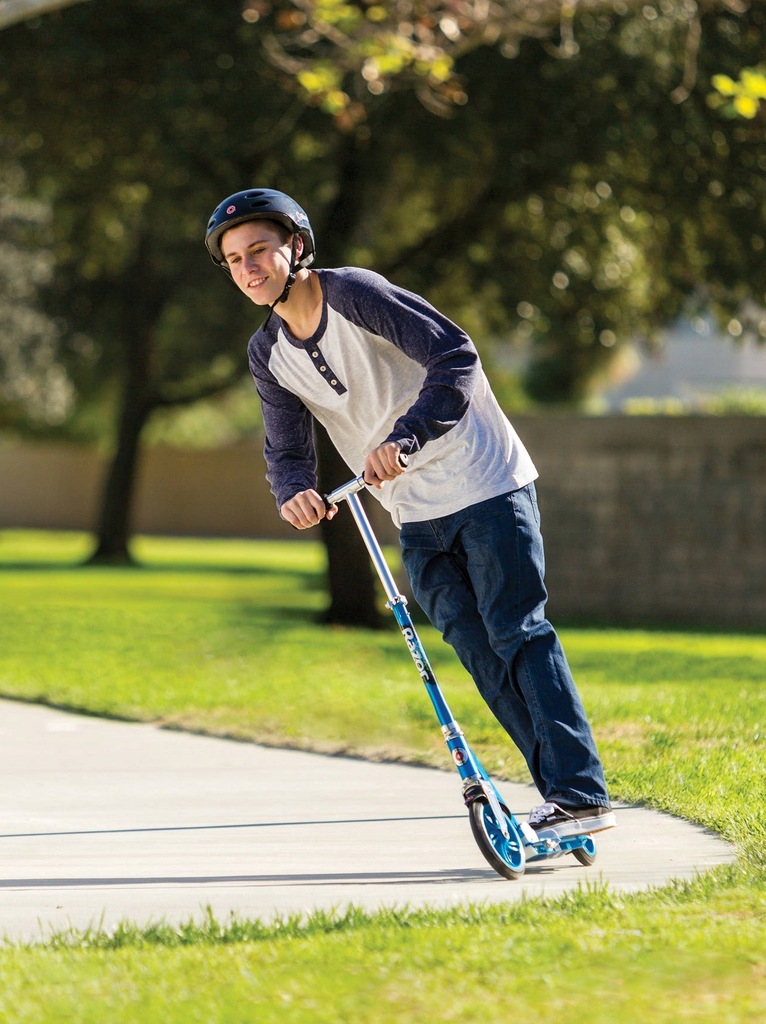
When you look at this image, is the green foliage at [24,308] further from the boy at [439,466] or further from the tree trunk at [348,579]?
the boy at [439,466]

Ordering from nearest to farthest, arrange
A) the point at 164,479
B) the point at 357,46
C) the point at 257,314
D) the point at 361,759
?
1. the point at 361,759
2. the point at 357,46
3. the point at 257,314
4. the point at 164,479

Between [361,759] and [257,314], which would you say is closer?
[361,759]

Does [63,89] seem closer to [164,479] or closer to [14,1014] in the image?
[14,1014]

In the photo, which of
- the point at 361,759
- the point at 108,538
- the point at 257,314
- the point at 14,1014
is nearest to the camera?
the point at 14,1014

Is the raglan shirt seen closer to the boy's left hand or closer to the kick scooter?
the boy's left hand

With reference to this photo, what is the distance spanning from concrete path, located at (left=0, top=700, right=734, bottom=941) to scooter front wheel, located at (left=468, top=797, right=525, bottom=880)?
0.18 ft

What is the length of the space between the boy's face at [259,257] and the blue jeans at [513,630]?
32.2 inches

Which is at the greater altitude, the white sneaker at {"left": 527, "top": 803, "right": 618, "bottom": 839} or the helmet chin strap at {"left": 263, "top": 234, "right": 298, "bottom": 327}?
the helmet chin strap at {"left": 263, "top": 234, "right": 298, "bottom": 327}

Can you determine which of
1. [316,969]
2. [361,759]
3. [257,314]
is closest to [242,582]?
[257,314]

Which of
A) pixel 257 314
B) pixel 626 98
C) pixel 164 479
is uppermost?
pixel 626 98

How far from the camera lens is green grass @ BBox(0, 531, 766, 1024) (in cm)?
321

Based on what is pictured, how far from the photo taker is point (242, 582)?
21.3 meters

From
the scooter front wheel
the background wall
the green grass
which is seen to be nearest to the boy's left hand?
the scooter front wheel

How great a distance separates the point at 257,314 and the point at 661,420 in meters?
7.98
